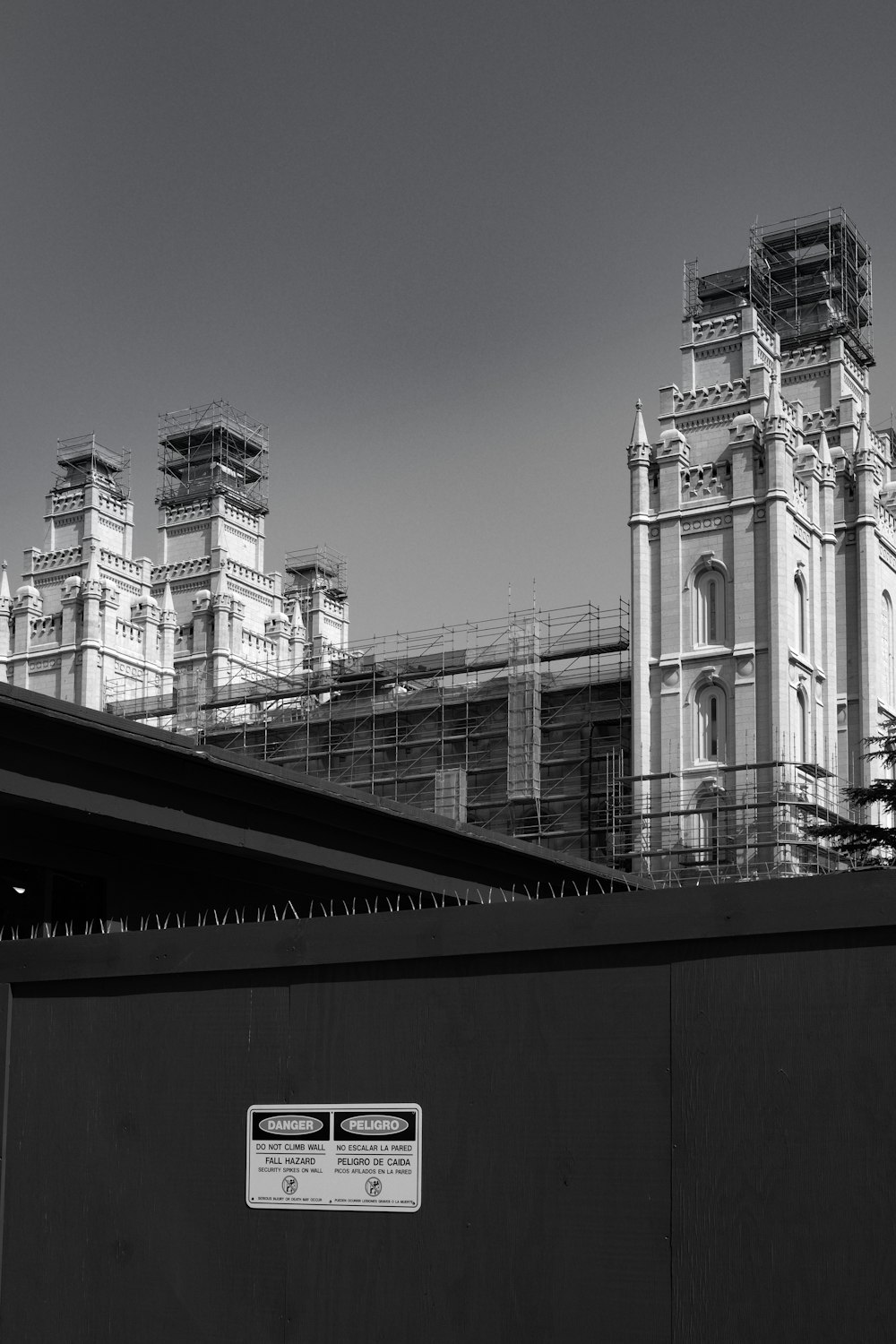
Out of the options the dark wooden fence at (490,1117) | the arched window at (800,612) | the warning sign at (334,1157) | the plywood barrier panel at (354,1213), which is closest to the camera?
the dark wooden fence at (490,1117)

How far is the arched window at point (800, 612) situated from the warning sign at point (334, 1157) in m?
48.7

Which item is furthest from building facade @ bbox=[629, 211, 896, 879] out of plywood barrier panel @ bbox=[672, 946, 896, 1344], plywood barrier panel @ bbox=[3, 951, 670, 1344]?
plywood barrier panel @ bbox=[672, 946, 896, 1344]

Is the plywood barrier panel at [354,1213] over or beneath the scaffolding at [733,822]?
beneath

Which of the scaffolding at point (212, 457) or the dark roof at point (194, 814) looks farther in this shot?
the scaffolding at point (212, 457)

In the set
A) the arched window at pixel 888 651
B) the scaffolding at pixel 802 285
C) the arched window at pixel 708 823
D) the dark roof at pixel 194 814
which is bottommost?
the dark roof at pixel 194 814

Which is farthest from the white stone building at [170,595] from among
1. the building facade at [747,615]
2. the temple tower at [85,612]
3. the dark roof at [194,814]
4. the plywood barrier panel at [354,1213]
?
the plywood barrier panel at [354,1213]

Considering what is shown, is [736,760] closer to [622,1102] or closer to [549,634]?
[549,634]

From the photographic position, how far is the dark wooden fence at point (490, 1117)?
671 centimetres

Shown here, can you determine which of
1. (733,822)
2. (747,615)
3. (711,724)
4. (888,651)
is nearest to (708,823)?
(733,822)

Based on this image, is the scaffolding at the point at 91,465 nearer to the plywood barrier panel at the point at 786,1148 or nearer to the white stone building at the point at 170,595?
the white stone building at the point at 170,595

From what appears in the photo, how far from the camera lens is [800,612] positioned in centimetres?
5631

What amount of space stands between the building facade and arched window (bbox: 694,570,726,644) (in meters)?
0.06

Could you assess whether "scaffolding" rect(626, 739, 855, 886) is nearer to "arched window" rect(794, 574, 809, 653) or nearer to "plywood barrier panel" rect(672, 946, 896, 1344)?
"arched window" rect(794, 574, 809, 653)

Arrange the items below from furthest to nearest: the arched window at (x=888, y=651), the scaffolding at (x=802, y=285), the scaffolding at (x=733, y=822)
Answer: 1. the scaffolding at (x=802, y=285)
2. the arched window at (x=888, y=651)
3. the scaffolding at (x=733, y=822)
